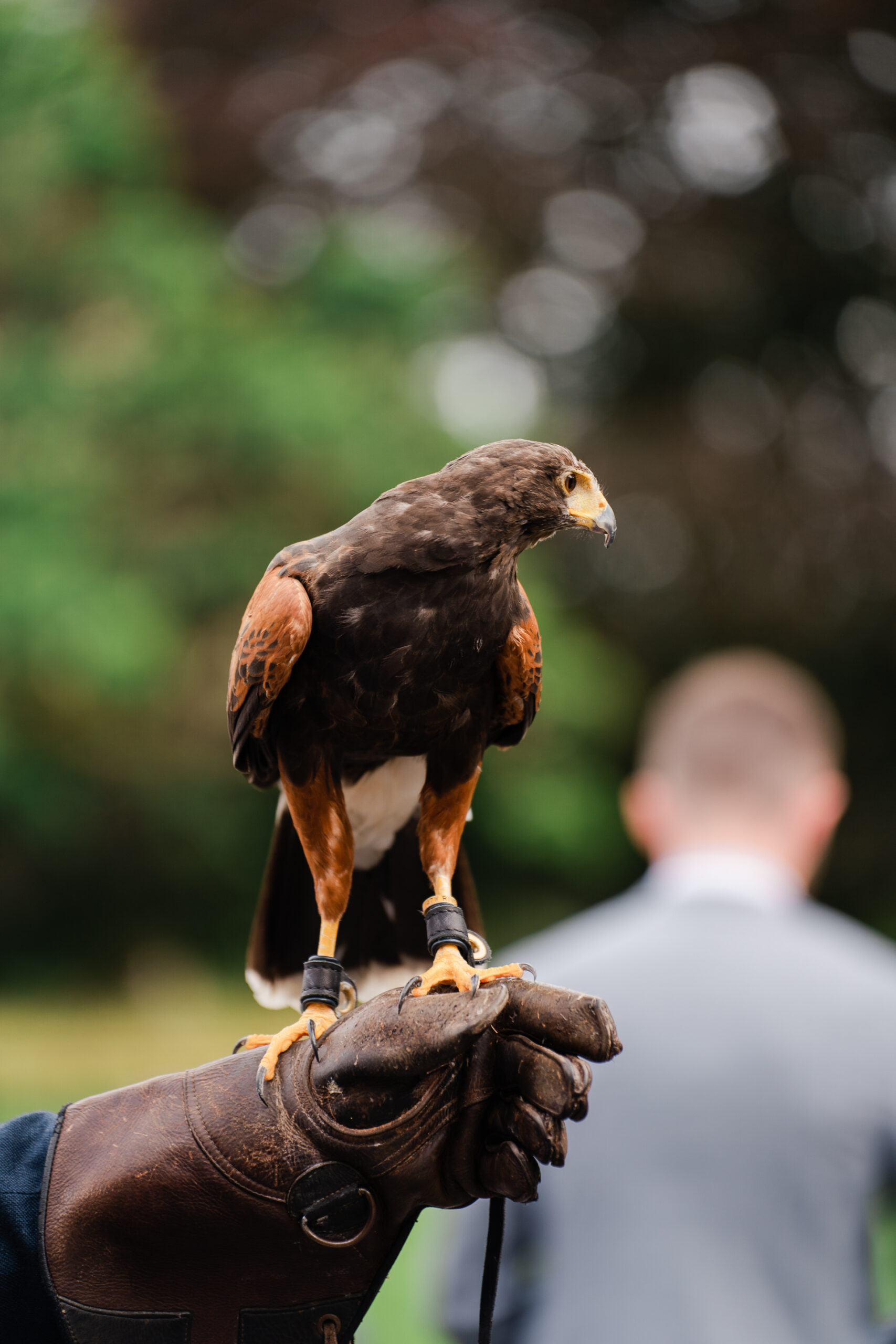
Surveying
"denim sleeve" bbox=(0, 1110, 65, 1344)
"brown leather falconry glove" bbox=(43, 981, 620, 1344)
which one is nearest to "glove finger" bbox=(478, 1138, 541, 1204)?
"brown leather falconry glove" bbox=(43, 981, 620, 1344)

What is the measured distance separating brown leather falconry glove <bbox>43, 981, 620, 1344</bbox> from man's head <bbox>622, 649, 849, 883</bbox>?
6.16 ft

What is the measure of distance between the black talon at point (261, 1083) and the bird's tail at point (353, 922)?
15.9 inches

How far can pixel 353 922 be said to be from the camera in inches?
100

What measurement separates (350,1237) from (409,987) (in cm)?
44

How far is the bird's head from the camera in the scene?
2.08 meters

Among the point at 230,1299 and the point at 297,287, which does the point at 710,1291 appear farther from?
the point at 297,287

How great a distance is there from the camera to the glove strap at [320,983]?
214 centimetres

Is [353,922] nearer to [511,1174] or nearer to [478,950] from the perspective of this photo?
[478,950]

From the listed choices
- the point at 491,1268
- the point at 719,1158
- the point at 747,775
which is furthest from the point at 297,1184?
the point at 747,775

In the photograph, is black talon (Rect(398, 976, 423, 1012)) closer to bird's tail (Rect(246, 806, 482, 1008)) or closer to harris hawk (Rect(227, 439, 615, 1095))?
harris hawk (Rect(227, 439, 615, 1095))

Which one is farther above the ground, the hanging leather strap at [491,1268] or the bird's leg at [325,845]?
the bird's leg at [325,845]

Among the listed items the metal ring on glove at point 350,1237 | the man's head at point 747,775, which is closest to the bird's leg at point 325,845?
the metal ring on glove at point 350,1237

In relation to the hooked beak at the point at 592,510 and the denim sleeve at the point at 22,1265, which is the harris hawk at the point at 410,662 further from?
the denim sleeve at the point at 22,1265

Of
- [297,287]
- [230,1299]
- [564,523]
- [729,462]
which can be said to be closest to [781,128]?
[729,462]
